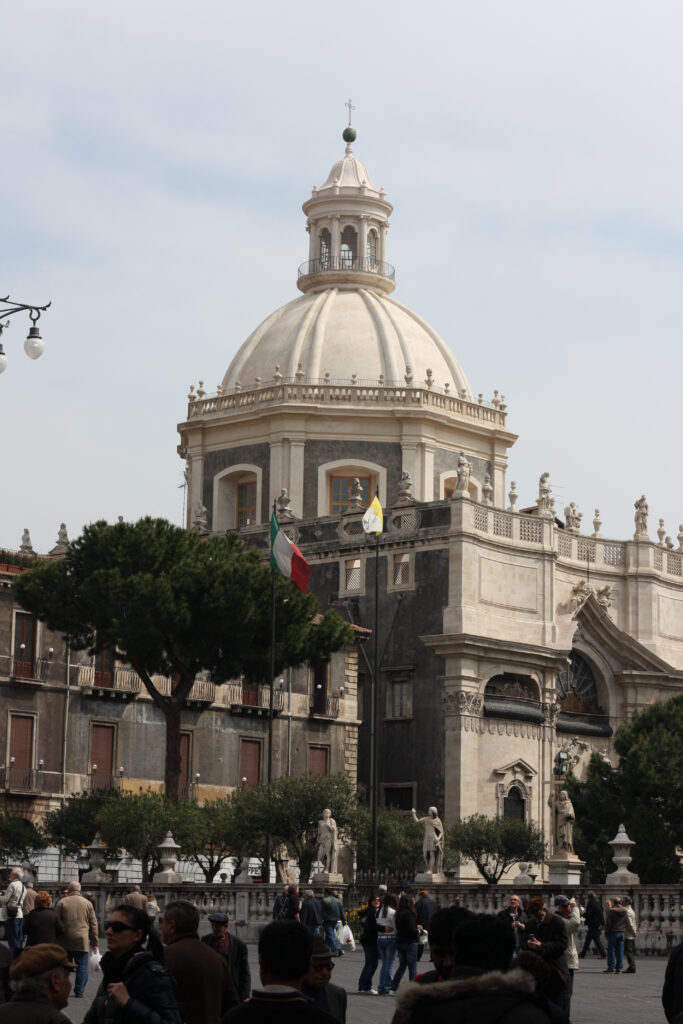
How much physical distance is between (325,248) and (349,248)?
0.94m

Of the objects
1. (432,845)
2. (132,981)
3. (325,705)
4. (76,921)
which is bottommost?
(76,921)

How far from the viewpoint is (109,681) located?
50.3 metres

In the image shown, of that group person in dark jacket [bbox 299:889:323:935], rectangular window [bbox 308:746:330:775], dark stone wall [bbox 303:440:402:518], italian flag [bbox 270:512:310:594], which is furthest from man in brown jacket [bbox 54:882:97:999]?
dark stone wall [bbox 303:440:402:518]

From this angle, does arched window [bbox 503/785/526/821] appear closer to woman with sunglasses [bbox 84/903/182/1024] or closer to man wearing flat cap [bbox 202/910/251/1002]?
man wearing flat cap [bbox 202/910/251/1002]

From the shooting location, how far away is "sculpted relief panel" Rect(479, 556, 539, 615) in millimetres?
57344

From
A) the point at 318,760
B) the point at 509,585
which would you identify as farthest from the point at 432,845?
the point at 509,585

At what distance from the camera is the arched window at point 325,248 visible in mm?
70062

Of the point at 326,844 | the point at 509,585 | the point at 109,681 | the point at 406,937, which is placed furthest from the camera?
the point at 509,585

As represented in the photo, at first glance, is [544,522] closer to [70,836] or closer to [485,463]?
[485,463]

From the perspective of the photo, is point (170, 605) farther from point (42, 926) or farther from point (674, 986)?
point (674, 986)

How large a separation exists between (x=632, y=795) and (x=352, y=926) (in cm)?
1785

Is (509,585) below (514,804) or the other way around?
the other way around

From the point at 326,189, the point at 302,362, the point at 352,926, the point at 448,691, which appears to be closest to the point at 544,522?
the point at 448,691

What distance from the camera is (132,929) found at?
891 cm
